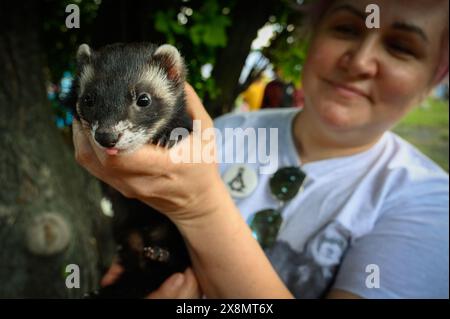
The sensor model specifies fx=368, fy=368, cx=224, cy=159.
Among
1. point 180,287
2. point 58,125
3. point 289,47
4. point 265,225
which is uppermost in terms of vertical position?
point 289,47

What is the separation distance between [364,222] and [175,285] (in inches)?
17.0

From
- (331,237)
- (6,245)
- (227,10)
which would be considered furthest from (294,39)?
(6,245)

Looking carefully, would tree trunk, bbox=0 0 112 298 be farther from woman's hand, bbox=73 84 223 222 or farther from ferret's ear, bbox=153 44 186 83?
ferret's ear, bbox=153 44 186 83

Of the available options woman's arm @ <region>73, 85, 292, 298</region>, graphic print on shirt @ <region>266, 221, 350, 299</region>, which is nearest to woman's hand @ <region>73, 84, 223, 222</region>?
woman's arm @ <region>73, 85, 292, 298</region>

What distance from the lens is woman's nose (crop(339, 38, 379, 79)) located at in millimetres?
608

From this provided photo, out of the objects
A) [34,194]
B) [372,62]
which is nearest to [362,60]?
[372,62]

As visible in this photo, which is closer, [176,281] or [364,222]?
[176,281]

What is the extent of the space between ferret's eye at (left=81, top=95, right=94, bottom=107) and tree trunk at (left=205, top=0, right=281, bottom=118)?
201mm

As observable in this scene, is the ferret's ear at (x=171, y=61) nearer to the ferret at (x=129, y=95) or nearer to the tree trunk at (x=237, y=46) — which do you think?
the ferret at (x=129, y=95)

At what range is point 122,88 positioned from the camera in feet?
1.09

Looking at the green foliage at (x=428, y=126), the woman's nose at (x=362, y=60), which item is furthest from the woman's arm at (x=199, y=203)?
the green foliage at (x=428, y=126)

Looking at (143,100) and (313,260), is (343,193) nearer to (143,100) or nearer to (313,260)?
(313,260)

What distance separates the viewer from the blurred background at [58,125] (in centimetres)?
57

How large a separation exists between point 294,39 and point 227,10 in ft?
0.94
